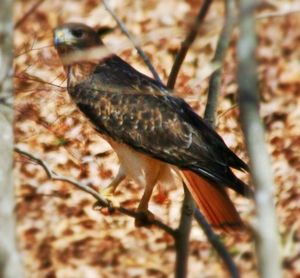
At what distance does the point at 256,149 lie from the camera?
2732 millimetres

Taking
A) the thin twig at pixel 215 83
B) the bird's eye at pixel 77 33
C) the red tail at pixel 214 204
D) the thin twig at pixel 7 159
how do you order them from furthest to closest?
1. the bird's eye at pixel 77 33
2. the thin twig at pixel 215 83
3. the red tail at pixel 214 204
4. the thin twig at pixel 7 159

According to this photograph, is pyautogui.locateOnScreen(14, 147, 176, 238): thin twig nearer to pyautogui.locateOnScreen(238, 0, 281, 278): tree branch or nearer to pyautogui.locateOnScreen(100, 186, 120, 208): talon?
pyautogui.locateOnScreen(100, 186, 120, 208): talon

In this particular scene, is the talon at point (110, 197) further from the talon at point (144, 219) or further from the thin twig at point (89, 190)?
the talon at point (144, 219)

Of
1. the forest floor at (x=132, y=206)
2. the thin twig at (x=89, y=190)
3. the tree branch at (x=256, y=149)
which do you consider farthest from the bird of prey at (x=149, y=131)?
the tree branch at (x=256, y=149)

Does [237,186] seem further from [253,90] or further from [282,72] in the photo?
[282,72]

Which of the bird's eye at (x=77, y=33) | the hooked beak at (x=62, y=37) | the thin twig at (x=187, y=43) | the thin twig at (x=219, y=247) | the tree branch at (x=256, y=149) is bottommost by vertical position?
the tree branch at (x=256, y=149)

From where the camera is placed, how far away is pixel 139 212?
18.0 feet

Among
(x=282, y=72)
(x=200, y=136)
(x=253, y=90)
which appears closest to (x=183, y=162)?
(x=200, y=136)

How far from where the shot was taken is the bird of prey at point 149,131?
210 inches

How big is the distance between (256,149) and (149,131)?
2.82m

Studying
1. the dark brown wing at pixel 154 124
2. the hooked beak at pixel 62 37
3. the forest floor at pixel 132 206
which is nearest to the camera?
the dark brown wing at pixel 154 124

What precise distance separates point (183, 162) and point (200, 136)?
0.64 ft

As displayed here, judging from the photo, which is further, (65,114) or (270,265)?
(65,114)

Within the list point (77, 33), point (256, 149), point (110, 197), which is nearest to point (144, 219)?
point (110, 197)
